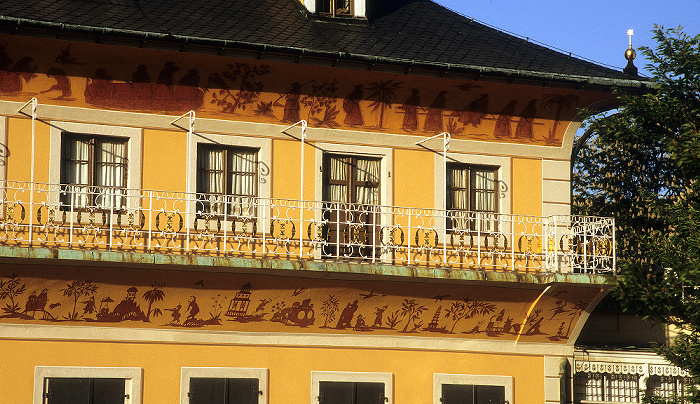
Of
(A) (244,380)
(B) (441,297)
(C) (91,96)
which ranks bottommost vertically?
(A) (244,380)

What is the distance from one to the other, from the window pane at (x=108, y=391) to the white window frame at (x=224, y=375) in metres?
0.99

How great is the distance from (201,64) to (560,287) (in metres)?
7.43

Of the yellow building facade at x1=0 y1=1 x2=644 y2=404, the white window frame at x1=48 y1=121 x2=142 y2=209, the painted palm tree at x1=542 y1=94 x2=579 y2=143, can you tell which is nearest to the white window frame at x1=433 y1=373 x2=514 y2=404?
the yellow building facade at x1=0 y1=1 x2=644 y2=404

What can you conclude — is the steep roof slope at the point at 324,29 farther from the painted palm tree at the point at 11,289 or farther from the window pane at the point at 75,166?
the painted palm tree at the point at 11,289

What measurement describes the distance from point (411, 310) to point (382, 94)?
397cm

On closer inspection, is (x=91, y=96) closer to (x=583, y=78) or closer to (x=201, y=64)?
(x=201, y=64)

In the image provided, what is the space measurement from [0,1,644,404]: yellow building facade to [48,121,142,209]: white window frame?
0.03 metres

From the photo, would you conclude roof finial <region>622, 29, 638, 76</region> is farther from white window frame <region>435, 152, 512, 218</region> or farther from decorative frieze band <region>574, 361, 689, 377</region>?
decorative frieze band <region>574, 361, 689, 377</region>

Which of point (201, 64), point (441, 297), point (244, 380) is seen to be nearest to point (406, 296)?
point (441, 297)

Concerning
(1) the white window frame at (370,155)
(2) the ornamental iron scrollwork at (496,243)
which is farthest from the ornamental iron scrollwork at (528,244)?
(1) the white window frame at (370,155)

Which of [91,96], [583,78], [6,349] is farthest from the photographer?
[583,78]

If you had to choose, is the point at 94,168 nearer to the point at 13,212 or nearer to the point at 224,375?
the point at 13,212

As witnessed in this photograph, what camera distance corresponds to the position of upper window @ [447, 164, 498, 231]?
19109mm

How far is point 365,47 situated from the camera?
18.3 meters
